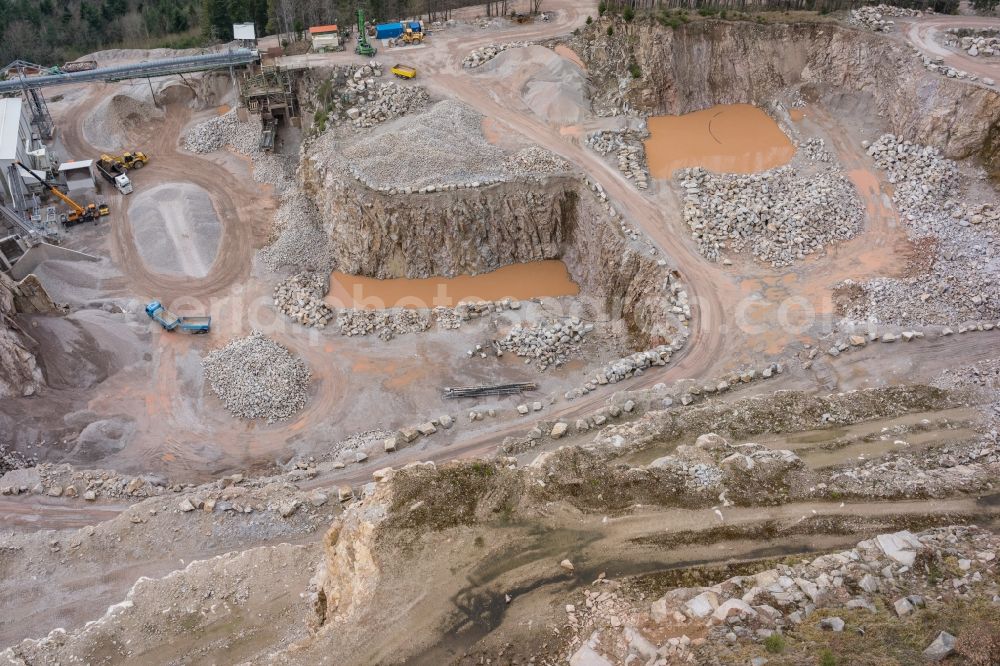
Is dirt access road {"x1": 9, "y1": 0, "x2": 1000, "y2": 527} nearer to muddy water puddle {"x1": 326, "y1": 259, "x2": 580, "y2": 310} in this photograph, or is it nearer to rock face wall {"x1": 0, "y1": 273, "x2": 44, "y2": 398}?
rock face wall {"x1": 0, "y1": 273, "x2": 44, "y2": 398}

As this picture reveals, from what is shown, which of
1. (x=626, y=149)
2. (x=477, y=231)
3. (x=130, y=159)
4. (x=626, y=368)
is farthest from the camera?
(x=130, y=159)

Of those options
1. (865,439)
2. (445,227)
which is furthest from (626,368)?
(445,227)

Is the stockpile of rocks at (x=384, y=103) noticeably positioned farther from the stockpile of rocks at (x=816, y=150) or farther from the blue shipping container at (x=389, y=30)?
the stockpile of rocks at (x=816, y=150)

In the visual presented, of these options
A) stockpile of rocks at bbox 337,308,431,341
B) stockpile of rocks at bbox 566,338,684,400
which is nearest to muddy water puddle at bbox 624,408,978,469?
stockpile of rocks at bbox 566,338,684,400

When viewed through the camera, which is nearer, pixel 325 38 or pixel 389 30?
pixel 389 30

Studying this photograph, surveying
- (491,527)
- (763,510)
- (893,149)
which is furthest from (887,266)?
(491,527)

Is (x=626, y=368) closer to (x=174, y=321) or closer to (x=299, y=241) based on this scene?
(x=299, y=241)
